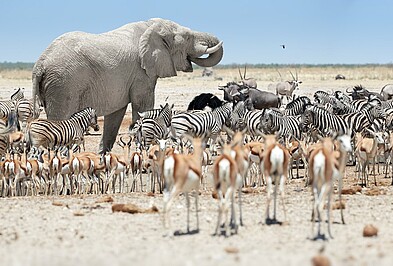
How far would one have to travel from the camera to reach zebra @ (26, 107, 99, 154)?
653 inches

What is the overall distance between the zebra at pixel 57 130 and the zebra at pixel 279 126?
399 centimetres

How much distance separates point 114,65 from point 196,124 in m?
2.98

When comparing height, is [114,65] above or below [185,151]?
above

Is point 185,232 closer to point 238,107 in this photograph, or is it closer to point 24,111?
point 238,107

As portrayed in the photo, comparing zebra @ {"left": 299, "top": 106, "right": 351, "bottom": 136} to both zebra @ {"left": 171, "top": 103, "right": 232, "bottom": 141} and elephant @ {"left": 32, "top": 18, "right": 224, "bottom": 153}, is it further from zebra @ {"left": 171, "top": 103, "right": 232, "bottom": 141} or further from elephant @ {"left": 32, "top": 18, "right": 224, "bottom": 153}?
elephant @ {"left": 32, "top": 18, "right": 224, "bottom": 153}

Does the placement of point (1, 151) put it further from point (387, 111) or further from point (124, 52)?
point (387, 111)

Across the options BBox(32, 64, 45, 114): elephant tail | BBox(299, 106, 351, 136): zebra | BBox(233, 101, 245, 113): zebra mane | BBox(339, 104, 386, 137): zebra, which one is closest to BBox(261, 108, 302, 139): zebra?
BBox(299, 106, 351, 136): zebra

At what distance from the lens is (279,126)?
19.0 metres

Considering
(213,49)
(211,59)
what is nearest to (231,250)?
(213,49)

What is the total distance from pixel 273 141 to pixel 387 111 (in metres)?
12.0

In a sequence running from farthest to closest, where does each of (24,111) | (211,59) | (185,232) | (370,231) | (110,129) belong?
(24,111) → (211,59) → (110,129) → (185,232) → (370,231)

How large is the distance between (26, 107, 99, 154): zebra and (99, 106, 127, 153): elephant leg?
3.08 metres

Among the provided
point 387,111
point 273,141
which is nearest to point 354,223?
point 273,141

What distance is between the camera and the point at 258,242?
9430mm
